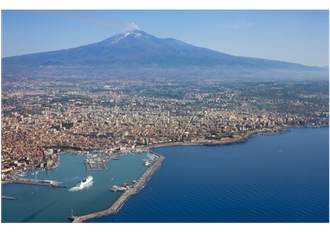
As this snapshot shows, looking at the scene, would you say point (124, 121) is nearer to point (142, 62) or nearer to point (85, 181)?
point (85, 181)

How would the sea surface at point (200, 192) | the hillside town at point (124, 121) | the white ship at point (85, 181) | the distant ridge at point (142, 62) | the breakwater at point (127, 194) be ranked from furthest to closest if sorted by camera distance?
the distant ridge at point (142, 62), the hillside town at point (124, 121), the white ship at point (85, 181), the sea surface at point (200, 192), the breakwater at point (127, 194)

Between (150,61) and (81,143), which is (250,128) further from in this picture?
(150,61)

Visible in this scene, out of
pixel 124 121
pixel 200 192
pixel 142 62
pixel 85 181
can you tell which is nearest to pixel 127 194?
pixel 85 181

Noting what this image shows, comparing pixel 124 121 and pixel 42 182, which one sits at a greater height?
pixel 124 121

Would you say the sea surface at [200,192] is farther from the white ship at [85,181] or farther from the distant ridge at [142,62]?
the distant ridge at [142,62]

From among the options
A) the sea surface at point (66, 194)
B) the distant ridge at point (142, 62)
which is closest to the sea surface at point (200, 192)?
the sea surface at point (66, 194)

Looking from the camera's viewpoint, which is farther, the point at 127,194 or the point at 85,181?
the point at 85,181

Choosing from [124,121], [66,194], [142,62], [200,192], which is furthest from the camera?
[142,62]
